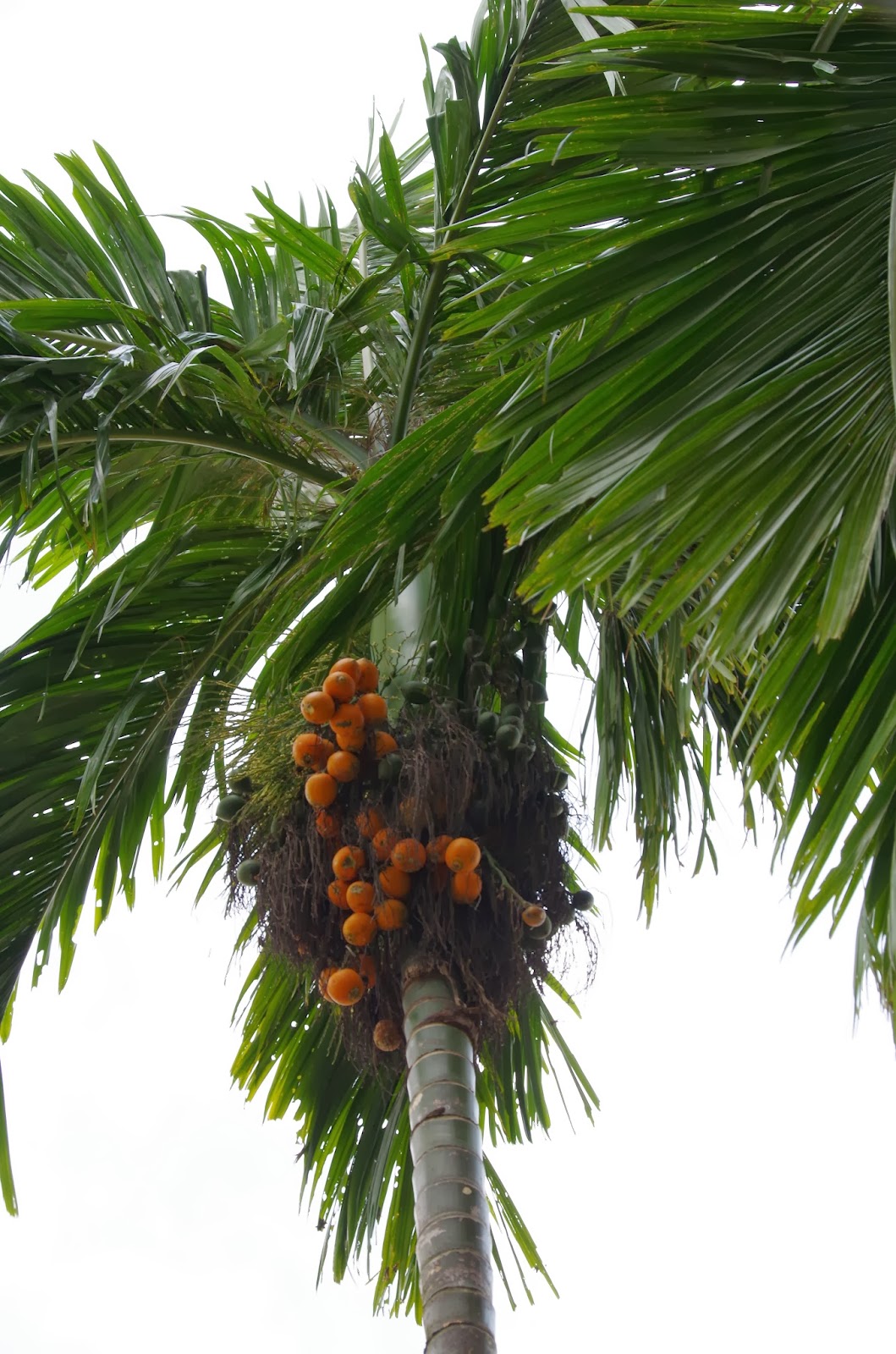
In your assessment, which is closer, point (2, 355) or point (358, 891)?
point (358, 891)

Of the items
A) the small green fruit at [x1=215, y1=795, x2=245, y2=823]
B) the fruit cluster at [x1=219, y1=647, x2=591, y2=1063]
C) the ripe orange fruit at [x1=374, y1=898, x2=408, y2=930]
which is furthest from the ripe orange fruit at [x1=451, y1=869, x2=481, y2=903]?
the small green fruit at [x1=215, y1=795, x2=245, y2=823]

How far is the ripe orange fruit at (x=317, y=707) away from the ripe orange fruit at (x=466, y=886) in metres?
0.41

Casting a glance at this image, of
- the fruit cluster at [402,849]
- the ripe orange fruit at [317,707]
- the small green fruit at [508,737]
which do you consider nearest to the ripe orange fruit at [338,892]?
the fruit cluster at [402,849]

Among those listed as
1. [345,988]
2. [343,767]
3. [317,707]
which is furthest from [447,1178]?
[317,707]

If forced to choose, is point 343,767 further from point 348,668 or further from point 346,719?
point 348,668

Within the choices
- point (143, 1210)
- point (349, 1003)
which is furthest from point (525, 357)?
point (143, 1210)

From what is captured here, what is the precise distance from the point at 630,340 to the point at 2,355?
1667mm

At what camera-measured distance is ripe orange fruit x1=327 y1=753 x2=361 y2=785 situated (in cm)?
291

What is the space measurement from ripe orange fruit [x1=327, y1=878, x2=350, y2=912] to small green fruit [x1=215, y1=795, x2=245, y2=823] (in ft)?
1.22

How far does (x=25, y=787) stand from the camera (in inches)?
147

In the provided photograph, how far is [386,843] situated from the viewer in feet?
9.29

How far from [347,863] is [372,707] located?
12.6 inches

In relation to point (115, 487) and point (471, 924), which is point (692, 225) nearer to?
point (471, 924)

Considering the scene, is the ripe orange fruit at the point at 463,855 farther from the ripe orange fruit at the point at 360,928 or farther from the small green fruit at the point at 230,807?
the small green fruit at the point at 230,807
